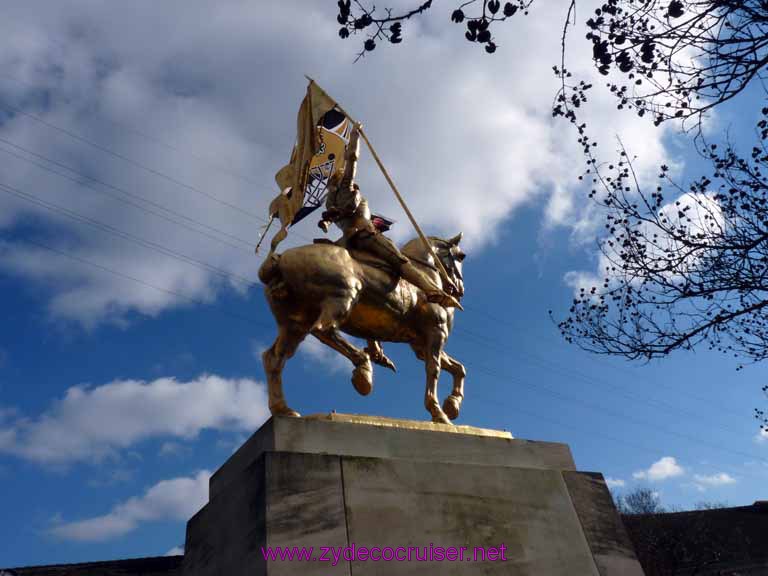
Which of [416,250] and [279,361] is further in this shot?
[416,250]

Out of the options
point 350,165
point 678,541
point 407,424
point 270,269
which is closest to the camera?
point 407,424

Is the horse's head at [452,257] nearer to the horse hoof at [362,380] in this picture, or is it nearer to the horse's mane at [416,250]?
the horse's mane at [416,250]

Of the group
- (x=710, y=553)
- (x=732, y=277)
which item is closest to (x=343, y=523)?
(x=732, y=277)

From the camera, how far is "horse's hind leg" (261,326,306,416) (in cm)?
679

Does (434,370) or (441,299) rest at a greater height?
(441,299)

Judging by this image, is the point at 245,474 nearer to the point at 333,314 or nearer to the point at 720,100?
the point at 333,314

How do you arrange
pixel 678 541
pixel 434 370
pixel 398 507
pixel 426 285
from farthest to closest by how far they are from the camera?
1. pixel 678 541
2. pixel 426 285
3. pixel 434 370
4. pixel 398 507

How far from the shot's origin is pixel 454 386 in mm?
8102

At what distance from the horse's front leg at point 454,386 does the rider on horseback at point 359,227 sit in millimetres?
707

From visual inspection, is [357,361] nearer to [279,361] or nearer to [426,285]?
[279,361]

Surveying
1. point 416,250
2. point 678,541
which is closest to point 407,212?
point 416,250

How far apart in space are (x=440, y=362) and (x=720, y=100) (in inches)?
161

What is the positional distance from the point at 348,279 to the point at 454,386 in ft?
6.71

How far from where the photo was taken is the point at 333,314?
6.98 meters
